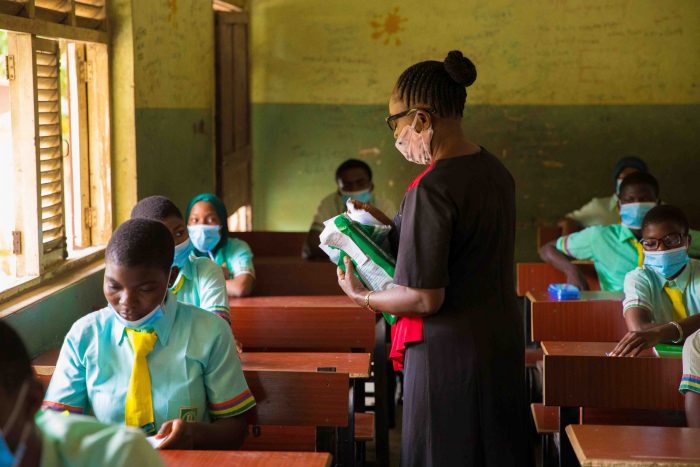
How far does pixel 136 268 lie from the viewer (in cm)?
212

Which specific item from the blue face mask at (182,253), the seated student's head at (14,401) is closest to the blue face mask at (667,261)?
the blue face mask at (182,253)

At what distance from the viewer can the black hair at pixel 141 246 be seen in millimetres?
2107

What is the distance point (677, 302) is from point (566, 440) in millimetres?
906

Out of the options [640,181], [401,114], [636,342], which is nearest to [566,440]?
[636,342]

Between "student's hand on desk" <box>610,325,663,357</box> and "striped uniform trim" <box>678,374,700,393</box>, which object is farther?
"student's hand on desk" <box>610,325,663,357</box>

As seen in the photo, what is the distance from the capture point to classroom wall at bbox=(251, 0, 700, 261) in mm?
6684

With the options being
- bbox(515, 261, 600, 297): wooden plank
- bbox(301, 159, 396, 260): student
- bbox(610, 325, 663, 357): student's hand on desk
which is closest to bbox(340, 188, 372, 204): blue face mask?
bbox(301, 159, 396, 260): student

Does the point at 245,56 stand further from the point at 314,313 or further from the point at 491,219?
the point at 491,219

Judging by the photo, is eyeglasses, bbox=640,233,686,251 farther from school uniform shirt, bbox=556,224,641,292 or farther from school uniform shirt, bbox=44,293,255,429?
school uniform shirt, bbox=44,293,255,429

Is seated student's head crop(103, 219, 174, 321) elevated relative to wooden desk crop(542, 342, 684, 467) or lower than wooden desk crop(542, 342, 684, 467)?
elevated

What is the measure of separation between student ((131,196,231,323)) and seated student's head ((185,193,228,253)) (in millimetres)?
611

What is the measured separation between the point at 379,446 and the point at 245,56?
3.81 metres

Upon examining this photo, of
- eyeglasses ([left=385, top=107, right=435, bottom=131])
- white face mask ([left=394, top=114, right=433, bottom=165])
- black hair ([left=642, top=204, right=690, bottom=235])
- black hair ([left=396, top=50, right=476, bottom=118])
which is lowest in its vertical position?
black hair ([left=642, top=204, right=690, bottom=235])

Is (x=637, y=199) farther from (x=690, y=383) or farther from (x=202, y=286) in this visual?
(x=202, y=286)
